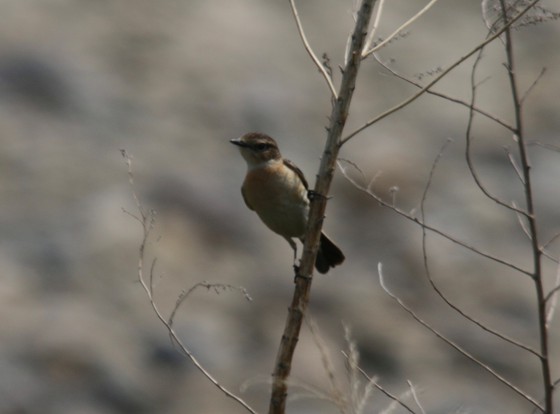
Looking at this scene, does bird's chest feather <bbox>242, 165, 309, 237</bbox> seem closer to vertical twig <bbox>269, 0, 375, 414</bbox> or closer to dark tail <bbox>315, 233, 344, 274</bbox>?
dark tail <bbox>315, 233, 344, 274</bbox>

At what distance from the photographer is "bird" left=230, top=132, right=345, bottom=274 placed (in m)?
6.73

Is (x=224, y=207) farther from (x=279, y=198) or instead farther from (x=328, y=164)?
(x=328, y=164)

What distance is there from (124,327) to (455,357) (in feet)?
14.4

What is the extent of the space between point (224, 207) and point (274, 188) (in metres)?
11.0

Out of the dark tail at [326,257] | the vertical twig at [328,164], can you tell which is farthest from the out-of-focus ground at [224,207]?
the vertical twig at [328,164]

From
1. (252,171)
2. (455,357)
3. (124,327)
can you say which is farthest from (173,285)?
(252,171)

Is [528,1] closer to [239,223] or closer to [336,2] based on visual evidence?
[239,223]

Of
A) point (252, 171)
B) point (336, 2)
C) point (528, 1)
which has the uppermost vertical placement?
point (528, 1)

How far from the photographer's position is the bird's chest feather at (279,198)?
6.73 metres

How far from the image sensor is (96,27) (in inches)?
802

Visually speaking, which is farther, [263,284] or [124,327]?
[263,284]

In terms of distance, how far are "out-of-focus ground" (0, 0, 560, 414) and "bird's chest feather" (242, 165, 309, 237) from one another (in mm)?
7324

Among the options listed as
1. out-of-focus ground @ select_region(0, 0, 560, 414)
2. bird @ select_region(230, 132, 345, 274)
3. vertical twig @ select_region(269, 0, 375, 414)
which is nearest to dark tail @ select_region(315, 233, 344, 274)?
bird @ select_region(230, 132, 345, 274)

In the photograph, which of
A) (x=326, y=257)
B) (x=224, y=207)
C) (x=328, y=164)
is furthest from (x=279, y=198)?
(x=224, y=207)
